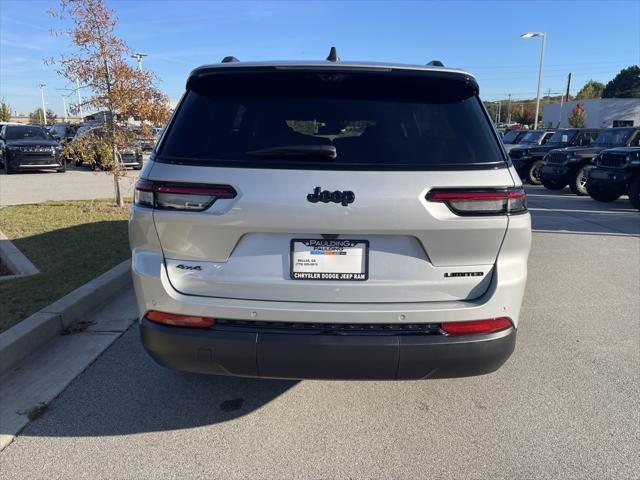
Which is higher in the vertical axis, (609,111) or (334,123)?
(609,111)

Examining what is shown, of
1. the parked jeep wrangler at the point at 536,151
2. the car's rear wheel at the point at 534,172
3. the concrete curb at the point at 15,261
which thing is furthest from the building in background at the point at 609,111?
the concrete curb at the point at 15,261

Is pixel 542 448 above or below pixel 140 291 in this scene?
below

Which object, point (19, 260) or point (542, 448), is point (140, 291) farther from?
point (19, 260)

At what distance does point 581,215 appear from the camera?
11.1 m

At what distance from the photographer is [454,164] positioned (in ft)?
8.09

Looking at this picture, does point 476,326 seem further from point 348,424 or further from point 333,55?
point 333,55

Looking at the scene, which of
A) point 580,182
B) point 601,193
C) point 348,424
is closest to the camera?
point 348,424

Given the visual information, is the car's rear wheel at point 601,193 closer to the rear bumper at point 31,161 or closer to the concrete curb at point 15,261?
the concrete curb at point 15,261

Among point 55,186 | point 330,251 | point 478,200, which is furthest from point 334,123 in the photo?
point 55,186

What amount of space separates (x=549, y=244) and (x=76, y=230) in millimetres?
7417

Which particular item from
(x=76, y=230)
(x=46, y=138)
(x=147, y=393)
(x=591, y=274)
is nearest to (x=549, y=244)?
(x=591, y=274)

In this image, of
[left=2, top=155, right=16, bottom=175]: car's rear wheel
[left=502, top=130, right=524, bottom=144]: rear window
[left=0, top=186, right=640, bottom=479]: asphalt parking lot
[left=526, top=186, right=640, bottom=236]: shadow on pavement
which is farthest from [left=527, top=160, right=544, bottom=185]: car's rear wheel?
[left=2, top=155, right=16, bottom=175]: car's rear wheel

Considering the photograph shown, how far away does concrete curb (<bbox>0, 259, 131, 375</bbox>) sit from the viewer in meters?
3.61

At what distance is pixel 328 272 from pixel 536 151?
53.7ft
